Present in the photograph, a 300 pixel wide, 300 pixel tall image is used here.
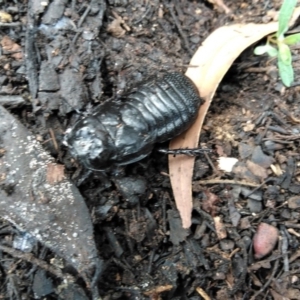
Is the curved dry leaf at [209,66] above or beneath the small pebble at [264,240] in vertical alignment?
above

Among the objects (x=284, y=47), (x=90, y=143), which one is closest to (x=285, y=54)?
(x=284, y=47)

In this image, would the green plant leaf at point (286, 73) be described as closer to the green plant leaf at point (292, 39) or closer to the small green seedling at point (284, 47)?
the small green seedling at point (284, 47)

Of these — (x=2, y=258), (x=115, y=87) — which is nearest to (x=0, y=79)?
(x=115, y=87)

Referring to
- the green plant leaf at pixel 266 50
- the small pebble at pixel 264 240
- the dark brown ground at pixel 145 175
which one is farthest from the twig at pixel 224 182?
the green plant leaf at pixel 266 50

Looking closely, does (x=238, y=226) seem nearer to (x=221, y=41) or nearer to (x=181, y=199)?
(x=181, y=199)

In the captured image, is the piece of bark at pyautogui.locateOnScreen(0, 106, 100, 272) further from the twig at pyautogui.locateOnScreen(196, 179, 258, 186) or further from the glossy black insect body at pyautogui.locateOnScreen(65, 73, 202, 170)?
the twig at pyautogui.locateOnScreen(196, 179, 258, 186)

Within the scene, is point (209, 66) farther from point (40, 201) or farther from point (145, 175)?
point (40, 201)

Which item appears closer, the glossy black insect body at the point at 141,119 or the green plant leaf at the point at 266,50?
the glossy black insect body at the point at 141,119
